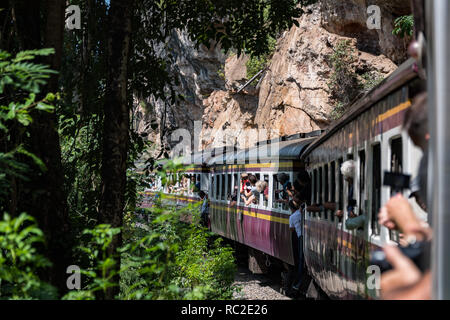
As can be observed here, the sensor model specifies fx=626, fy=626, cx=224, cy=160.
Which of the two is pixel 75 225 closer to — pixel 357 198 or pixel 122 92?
pixel 122 92

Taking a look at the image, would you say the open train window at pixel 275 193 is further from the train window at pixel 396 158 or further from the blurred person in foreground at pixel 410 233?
the blurred person in foreground at pixel 410 233

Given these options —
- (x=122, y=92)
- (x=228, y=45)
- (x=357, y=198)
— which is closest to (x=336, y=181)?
(x=357, y=198)

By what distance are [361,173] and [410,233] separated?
12.6 ft

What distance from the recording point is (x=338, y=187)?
7.47 meters

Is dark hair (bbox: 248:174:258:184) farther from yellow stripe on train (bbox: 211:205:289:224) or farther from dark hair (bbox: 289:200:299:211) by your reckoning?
dark hair (bbox: 289:200:299:211)

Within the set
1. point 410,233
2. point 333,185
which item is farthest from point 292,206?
point 410,233

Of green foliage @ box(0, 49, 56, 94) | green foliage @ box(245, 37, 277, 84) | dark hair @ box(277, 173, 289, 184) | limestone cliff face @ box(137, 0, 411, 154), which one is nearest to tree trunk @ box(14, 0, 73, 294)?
green foliage @ box(0, 49, 56, 94)

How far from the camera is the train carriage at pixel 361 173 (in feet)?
14.9

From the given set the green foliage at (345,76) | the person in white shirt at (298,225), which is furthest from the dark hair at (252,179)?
the green foliage at (345,76)

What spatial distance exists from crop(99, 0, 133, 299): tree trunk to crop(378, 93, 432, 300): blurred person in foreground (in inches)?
151

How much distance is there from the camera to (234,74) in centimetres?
3684

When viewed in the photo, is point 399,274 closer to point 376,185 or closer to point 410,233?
point 410,233

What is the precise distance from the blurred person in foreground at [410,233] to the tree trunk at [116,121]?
12.6 feet
